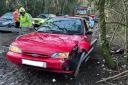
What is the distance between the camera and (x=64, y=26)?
27.9 ft

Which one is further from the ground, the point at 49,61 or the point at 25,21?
the point at 25,21

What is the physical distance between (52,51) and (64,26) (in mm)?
1998

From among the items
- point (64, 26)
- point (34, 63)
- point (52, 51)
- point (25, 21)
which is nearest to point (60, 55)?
point (52, 51)

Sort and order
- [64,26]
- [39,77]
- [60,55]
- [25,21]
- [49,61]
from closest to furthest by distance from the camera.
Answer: [49,61] → [60,55] → [39,77] → [64,26] → [25,21]

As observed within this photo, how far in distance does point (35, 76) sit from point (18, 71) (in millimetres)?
724

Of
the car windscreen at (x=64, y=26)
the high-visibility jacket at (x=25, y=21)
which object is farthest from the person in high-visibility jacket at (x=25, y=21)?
the car windscreen at (x=64, y=26)

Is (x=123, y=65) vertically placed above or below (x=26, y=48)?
below

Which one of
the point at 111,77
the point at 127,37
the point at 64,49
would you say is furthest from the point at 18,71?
the point at 127,37

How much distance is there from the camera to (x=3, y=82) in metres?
6.79

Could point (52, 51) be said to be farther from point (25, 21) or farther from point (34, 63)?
point (25, 21)

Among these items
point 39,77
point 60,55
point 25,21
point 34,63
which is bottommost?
point 39,77

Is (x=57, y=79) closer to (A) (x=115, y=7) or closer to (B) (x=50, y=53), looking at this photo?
(B) (x=50, y=53)

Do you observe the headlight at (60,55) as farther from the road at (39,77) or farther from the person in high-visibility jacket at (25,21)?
the person in high-visibility jacket at (25,21)

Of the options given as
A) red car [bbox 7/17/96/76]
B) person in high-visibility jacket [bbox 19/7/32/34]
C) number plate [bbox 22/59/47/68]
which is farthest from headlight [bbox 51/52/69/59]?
person in high-visibility jacket [bbox 19/7/32/34]
